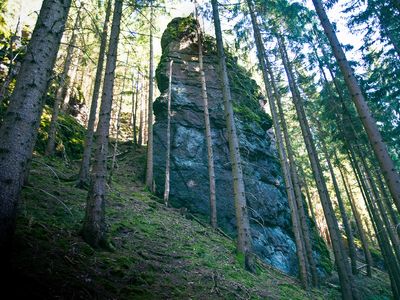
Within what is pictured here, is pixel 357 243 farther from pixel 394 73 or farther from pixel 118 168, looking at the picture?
pixel 118 168

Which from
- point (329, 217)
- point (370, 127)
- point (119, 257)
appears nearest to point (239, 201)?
point (370, 127)

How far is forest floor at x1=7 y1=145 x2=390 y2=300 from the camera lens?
3.86 meters

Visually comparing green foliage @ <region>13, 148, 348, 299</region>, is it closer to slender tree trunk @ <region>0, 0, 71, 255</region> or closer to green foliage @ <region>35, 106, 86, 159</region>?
slender tree trunk @ <region>0, 0, 71, 255</region>

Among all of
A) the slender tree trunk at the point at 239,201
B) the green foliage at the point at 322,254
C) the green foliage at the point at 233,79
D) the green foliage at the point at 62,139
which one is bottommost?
the green foliage at the point at 322,254

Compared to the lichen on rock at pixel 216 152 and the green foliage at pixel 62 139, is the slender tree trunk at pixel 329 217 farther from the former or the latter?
the green foliage at pixel 62 139

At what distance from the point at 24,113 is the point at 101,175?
2.74m

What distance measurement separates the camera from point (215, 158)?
19094 mm

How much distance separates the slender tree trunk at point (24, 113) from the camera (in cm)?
342

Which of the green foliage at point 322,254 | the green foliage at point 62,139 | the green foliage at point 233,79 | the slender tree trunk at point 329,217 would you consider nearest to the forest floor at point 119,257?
the slender tree trunk at point 329,217

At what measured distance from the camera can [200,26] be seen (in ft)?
66.9

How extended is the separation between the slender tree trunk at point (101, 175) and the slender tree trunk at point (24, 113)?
2284mm

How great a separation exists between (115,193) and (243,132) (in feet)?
37.7

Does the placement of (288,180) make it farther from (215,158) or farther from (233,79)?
(233,79)

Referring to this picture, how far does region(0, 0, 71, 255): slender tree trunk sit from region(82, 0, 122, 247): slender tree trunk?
2284 mm
